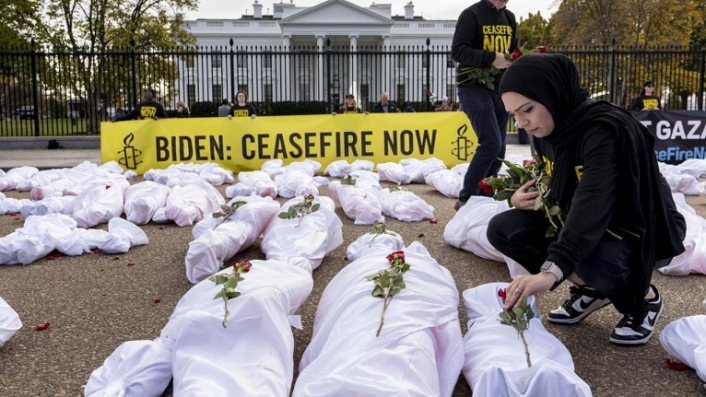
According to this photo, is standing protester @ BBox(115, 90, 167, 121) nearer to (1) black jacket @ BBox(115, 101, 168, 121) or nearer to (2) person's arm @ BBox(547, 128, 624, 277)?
(1) black jacket @ BBox(115, 101, 168, 121)

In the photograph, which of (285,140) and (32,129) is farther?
(32,129)

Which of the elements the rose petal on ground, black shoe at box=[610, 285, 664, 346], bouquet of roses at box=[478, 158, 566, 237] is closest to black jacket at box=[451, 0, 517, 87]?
bouquet of roses at box=[478, 158, 566, 237]

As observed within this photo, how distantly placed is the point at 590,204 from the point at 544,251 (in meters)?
0.64

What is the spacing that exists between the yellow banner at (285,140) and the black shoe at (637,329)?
7.60 meters

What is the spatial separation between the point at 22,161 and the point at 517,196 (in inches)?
457

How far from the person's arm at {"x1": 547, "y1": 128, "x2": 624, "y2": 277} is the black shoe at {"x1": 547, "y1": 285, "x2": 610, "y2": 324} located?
623 mm

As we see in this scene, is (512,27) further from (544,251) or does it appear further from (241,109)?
(241,109)

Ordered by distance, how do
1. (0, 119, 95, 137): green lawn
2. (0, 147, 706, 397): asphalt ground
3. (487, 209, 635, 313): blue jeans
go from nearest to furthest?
1. (0, 147, 706, 397): asphalt ground
2. (487, 209, 635, 313): blue jeans
3. (0, 119, 95, 137): green lawn

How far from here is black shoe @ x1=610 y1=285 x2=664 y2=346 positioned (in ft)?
8.87

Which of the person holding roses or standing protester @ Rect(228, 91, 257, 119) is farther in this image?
standing protester @ Rect(228, 91, 257, 119)

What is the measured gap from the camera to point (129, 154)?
10023 millimetres

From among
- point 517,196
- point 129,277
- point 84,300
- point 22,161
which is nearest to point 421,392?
point 517,196

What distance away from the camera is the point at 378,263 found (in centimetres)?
270

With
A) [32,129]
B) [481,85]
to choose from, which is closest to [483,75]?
[481,85]
